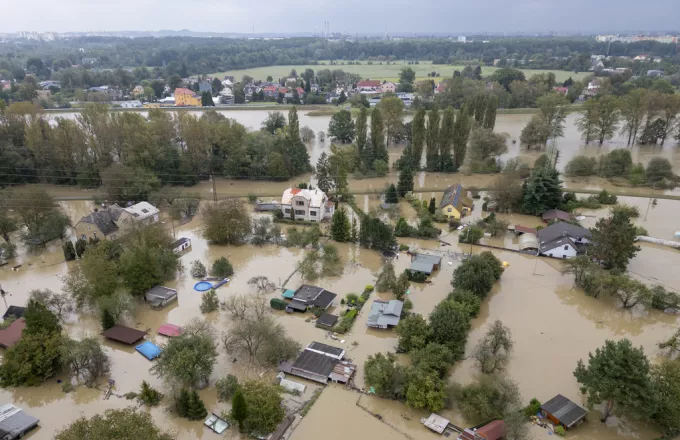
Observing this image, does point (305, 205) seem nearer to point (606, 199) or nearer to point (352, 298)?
point (352, 298)

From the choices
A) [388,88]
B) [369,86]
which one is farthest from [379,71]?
[388,88]

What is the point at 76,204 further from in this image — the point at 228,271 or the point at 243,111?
the point at 243,111

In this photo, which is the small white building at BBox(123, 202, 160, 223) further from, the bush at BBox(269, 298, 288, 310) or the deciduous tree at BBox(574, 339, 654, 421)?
the deciduous tree at BBox(574, 339, 654, 421)

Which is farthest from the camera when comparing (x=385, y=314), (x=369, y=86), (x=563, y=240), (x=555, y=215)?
(x=369, y=86)

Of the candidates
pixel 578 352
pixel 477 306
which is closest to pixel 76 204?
pixel 477 306

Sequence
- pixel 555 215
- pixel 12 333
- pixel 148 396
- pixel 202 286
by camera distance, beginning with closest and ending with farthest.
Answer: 1. pixel 148 396
2. pixel 12 333
3. pixel 202 286
4. pixel 555 215

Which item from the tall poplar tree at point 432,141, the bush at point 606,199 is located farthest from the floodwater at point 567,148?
the bush at point 606,199

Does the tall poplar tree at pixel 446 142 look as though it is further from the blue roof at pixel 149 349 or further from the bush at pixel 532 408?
the blue roof at pixel 149 349

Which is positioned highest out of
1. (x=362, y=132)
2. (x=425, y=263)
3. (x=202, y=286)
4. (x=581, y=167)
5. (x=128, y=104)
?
(x=362, y=132)
